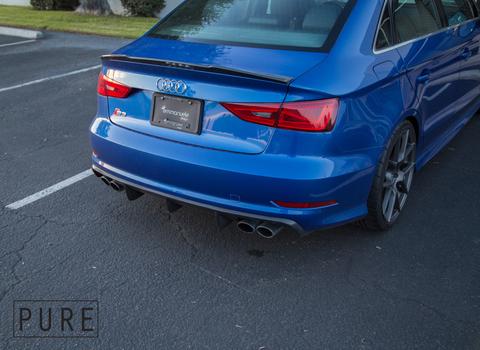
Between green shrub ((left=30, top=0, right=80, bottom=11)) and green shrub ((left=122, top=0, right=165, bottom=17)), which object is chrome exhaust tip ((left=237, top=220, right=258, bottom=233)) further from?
green shrub ((left=30, top=0, right=80, bottom=11))

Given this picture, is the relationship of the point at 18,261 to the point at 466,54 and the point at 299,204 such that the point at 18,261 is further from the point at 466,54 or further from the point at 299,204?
the point at 466,54

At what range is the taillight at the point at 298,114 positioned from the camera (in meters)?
2.64

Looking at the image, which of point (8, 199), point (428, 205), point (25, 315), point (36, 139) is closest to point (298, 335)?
point (25, 315)

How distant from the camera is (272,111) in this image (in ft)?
8.72

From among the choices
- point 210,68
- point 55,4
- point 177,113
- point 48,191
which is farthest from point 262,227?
point 55,4

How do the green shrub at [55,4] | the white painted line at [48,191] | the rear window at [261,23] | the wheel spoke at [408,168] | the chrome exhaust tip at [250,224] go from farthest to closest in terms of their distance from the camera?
the green shrub at [55,4] → the white painted line at [48,191] → the wheel spoke at [408,168] → the rear window at [261,23] → the chrome exhaust tip at [250,224]

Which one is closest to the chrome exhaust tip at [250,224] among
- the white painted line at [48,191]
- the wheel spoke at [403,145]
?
the wheel spoke at [403,145]

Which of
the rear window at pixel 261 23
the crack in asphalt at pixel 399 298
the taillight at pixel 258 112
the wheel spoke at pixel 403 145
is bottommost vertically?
the crack in asphalt at pixel 399 298

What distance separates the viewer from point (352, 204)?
3.02m

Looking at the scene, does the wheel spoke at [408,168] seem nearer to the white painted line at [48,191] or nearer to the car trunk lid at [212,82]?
the car trunk lid at [212,82]

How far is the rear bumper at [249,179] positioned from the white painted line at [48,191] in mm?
1147

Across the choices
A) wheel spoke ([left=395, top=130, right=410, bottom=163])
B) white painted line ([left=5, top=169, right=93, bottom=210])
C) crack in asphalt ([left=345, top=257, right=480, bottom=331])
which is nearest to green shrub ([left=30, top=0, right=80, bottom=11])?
white painted line ([left=5, top=169, right=93, bottom=210])

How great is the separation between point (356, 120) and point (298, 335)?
117 cm

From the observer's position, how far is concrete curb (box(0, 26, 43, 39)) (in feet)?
A: 38.1
